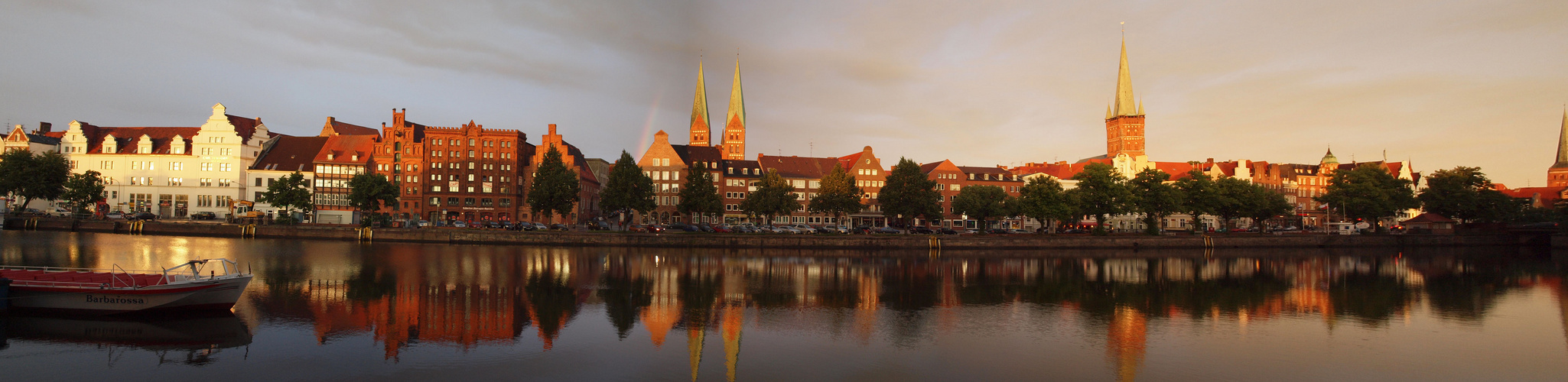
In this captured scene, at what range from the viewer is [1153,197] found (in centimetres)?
7788

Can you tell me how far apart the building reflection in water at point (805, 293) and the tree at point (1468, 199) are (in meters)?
40.4

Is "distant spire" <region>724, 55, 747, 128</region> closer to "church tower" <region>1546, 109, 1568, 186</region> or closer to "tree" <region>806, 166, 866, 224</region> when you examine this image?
"tree" <region>806, 166, 866, 224</region>

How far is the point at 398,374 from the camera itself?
1511 cm

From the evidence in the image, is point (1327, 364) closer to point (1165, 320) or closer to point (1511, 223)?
point (1165, 320)

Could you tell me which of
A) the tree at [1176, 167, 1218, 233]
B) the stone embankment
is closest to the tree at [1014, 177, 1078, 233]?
the stone embankment

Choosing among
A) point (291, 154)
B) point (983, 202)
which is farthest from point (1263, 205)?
point (291, 154)

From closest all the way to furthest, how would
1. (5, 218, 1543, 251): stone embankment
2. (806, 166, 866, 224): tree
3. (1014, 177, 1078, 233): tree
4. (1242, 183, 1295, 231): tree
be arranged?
(5, 218, 1543, 251): stone embankment → (1014, 177, 1078, 233): tree → (806, 166, 866, 224): tree → (1242, 183, 1295, 231): tree

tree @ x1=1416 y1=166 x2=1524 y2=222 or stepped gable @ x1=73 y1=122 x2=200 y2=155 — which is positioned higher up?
stepped gable @ x1=73 y1=122 x2=200 y2=155

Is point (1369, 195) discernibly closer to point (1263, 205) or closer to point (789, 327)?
point (1263, 205)

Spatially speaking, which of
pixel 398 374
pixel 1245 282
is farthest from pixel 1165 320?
pixel 398 374

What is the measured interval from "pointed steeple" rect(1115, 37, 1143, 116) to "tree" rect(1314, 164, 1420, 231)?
57622 millimetres

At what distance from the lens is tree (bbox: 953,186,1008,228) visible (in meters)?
83.8

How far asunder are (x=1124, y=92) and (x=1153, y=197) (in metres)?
79.5

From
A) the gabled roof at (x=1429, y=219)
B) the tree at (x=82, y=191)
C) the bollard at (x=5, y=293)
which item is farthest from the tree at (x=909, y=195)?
the tree at (x=82, y=191)
